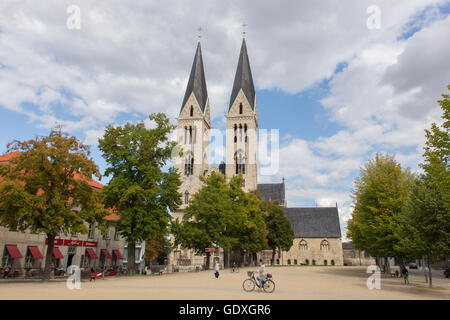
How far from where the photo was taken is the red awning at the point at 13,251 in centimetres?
2786

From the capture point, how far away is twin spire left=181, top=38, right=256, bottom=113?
78750 millimetres

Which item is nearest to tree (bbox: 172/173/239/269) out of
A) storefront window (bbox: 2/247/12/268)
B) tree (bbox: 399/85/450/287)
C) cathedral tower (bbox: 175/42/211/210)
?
storefront window (bbox: 2/247/12/268)

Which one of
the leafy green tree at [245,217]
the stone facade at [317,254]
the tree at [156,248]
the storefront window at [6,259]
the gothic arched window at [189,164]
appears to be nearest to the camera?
the storefront window at [6,259]

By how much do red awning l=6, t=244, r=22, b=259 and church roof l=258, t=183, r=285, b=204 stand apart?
2828 inches

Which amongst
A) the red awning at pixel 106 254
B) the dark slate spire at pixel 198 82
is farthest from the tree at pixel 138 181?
the dark slate spire at pixel 198 82

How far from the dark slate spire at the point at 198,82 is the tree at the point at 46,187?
57.2 m

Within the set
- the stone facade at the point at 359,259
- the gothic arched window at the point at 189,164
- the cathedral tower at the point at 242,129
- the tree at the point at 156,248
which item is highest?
the cathedral tower at the point at 242,129

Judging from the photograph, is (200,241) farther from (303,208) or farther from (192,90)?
(303,208)

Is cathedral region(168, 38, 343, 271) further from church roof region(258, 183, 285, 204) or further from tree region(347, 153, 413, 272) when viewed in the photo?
tree region(347, 153, 413, 272)

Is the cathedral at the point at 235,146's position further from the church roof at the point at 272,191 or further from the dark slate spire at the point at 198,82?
the church roof at the point at 272,191

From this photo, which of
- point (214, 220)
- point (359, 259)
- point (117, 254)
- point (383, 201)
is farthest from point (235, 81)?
point (359, 259)

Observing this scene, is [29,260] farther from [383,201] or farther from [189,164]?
[189,164]

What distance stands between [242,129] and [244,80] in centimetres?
1168
